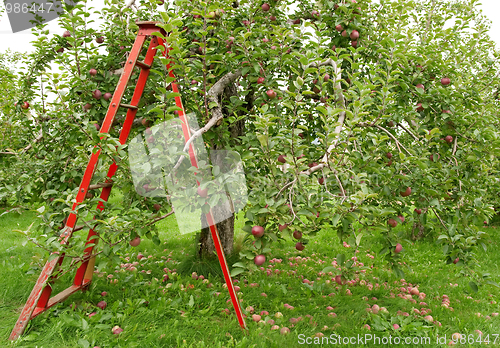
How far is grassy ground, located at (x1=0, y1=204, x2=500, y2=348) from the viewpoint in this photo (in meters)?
2.47

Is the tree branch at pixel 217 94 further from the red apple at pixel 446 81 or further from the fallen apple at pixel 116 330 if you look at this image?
the red apple at pixel 446 81

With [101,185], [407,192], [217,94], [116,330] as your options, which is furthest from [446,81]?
[116,330]

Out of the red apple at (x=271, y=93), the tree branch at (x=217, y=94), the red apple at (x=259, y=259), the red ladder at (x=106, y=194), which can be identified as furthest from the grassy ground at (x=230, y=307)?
the red apple at (x=271, y=93)

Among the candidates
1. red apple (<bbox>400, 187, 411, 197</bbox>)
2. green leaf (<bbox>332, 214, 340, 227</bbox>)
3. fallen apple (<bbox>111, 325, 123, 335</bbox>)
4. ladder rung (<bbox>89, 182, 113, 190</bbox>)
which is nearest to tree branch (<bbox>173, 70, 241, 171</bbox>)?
ladder rung (<bbox>89, 182, 113, 190</bbox>)

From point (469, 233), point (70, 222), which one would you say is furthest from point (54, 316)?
point (469, 233)

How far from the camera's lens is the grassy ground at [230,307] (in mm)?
2467

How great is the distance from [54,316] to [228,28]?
3.01m

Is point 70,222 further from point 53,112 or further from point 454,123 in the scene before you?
point 454,123

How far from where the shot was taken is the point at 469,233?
249 centimetres

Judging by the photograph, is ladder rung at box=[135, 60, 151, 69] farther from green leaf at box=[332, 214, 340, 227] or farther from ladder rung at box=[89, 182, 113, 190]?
green leaf at box=[332, 214, 340, 227]

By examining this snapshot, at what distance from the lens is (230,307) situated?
9.96 feet

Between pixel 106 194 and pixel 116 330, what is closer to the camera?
pixel 116 330

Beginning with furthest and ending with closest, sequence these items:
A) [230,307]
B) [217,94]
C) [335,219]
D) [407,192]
Result: 1. [230,307]
2. [217,94]
3. [407,192]
4. [335,219]

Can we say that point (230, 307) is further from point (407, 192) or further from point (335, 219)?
point (407, 192)
